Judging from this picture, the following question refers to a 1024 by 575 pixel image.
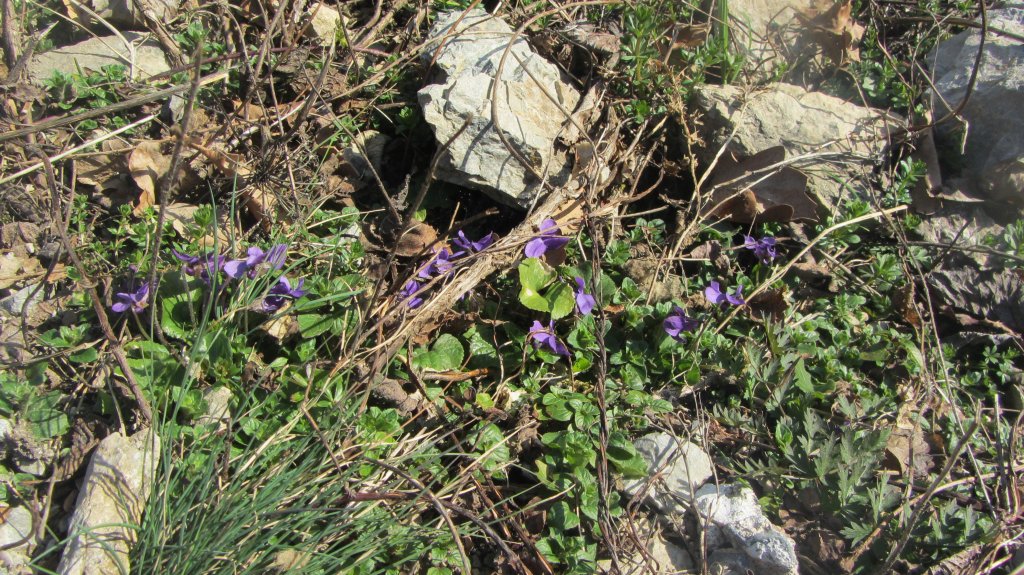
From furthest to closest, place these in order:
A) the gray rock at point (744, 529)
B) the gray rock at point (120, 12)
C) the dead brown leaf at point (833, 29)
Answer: the dead brown leaf at point (833, 29)
the gray rock at point (120, 12)
the gray rock at point (744, 529)

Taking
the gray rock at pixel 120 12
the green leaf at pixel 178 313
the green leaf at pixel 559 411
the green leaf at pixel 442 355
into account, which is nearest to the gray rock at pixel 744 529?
the green leaf at pixel 559 411

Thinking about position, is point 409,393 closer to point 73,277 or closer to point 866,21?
point 73,277

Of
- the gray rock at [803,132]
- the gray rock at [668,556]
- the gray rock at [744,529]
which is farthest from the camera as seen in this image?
the gray rock at [803,132]

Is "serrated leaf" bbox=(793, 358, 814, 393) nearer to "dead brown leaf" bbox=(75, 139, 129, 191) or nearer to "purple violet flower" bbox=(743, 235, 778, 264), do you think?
"purple violet flower" bbox=(743, 235, 778, 264)

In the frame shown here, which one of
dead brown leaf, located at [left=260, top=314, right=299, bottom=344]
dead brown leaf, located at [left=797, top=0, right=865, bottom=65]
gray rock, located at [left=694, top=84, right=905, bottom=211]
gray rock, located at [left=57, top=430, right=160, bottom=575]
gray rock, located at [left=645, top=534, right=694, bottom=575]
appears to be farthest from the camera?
dead brown leaf, located at [left=797, top=0, right=865, bottom=65]

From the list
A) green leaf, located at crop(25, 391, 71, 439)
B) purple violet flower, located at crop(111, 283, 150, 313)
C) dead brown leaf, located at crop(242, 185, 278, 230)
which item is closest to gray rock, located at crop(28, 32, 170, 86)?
dead brown leaf, located at crop(242, 185, 278, 230)

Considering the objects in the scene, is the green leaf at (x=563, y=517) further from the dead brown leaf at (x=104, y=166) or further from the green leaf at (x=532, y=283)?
the dead brown leaf at (x=104, y=166)

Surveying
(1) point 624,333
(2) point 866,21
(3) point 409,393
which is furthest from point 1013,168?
(3) point 409,393
